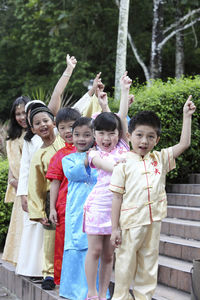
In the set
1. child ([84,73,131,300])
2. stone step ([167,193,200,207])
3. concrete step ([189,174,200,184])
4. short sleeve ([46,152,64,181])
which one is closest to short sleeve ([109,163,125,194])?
child ([84,73,131,300])

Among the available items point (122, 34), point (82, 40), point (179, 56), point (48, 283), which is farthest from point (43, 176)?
point (82, 40)

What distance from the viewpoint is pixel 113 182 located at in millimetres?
3516

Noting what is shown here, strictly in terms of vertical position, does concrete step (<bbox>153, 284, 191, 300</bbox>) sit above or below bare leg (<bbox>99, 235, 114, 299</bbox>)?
below

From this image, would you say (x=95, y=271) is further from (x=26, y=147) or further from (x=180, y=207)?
(x=180, y=207)

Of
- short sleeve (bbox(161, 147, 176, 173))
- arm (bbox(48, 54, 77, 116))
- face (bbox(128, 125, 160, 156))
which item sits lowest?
short sleeve (bbox(161, 147, 176, 173))

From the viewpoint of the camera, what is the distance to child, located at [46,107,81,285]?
4368 mm

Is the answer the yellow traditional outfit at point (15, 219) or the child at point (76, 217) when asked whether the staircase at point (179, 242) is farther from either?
the yellow traditional outfit at point (15, 219)

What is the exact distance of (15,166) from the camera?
5555mm

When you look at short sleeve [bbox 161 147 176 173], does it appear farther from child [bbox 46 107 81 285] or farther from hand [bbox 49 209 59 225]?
hand [bbox 49 209 59 225]

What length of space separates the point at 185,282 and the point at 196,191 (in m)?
2.68

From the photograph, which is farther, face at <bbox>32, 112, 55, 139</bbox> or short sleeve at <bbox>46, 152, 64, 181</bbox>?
face at <bbox>32, 112, 55, 139</bbox>

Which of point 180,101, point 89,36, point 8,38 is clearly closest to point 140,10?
point 89,36

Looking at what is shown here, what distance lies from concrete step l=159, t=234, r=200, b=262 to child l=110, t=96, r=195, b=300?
1.42 m

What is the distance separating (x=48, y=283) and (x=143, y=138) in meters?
1.88
